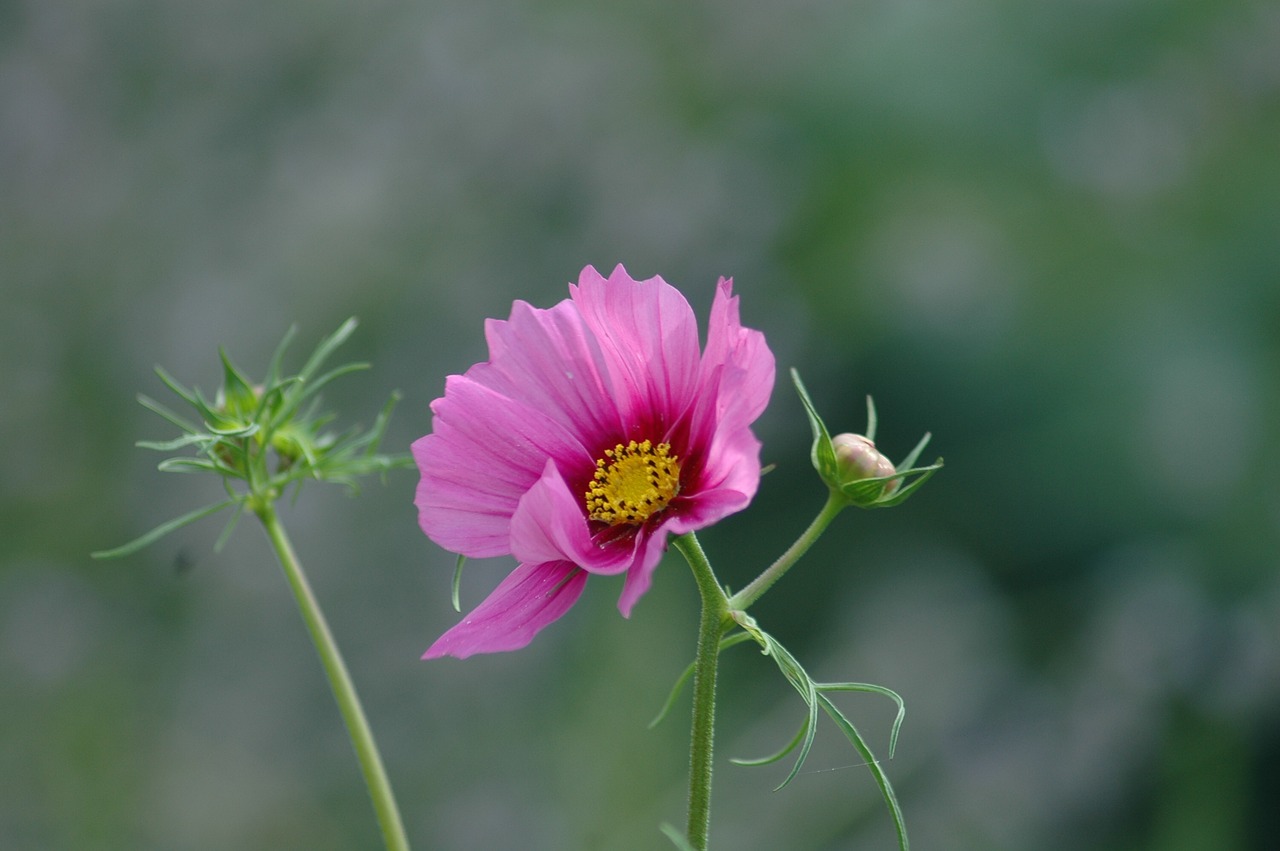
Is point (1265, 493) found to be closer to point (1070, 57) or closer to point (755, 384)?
point (1070, 57)

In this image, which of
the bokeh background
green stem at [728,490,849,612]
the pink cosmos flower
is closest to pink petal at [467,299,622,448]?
the pink cosmos flower

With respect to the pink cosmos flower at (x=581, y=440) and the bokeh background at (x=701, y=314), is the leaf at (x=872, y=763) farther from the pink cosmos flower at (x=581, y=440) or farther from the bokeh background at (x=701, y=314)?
the bokeh background at (x=701, y=314)

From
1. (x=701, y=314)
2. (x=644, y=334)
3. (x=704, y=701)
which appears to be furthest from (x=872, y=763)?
(x=701, y=314)

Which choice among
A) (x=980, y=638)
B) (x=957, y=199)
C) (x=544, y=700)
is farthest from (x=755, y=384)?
(x=957, y=199)

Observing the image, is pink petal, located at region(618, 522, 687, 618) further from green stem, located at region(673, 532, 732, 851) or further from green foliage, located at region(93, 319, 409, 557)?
green foliage, located at region(93, 319, 409, 557)

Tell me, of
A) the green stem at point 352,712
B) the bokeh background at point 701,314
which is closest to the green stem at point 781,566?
the green stem at point 352,712
